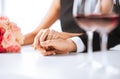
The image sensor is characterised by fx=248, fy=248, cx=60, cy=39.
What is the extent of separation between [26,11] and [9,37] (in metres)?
1.56

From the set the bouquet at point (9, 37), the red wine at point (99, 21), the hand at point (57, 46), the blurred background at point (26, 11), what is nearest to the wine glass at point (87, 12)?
the red wine at point (99, 21)

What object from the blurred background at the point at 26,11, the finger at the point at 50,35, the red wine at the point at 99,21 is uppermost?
the red wine at the point at 99,21

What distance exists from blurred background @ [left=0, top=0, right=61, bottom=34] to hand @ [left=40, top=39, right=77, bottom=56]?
4.78 feet

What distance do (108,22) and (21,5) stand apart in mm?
1874

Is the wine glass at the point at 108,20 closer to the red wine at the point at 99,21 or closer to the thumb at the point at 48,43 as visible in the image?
the red wine at the point at 99,21

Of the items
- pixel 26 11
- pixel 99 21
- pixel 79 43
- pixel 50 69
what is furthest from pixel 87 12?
pixel 26 11

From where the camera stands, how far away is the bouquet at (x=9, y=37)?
88 cm

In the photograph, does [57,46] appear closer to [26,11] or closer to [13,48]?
[13,48]

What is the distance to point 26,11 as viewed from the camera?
2.42m

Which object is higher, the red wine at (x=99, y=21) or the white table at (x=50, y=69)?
the red wine at (x=99, y=21)

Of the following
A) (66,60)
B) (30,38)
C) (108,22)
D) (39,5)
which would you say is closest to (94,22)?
(108,22)

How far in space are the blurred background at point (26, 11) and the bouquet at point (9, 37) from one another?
1.44 meters

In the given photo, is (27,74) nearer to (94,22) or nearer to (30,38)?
(94,22)

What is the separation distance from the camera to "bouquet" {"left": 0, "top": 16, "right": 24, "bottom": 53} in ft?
2.90
